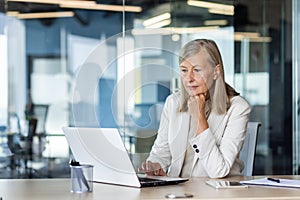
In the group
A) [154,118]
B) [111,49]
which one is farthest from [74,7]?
[154,118]

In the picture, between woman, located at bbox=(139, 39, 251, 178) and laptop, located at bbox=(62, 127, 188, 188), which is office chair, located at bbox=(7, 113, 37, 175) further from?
laptop, located at bbox=(62, 127, 188, 188)

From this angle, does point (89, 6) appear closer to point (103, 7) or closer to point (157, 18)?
point (103, 7)

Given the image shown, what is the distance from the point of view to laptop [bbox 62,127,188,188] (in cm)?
192

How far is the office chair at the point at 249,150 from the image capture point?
275 cm

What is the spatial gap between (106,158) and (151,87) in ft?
9.75

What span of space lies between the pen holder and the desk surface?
0.08 ft

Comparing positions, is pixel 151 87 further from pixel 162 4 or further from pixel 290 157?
pixel 290 157

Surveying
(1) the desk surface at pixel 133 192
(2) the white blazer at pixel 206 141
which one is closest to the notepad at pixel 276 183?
(1) the desk surface at pixel 133 192

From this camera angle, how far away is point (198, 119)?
2.39m

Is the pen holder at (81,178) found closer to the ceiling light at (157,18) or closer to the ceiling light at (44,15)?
the ceiling light at (157,18)

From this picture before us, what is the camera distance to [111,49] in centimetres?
612

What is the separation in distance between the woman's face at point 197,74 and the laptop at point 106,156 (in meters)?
0.50

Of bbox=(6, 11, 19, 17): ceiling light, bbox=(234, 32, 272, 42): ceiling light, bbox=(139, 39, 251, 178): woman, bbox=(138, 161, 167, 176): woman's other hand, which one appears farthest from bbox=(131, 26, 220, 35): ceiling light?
bbox=(138, 161, 167, 176): woman's other hand

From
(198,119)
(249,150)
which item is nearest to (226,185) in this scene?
(198,119)
